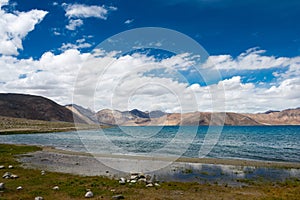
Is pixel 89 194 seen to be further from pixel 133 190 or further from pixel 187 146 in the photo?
pixel 187 146

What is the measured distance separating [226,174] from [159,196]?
549 inches

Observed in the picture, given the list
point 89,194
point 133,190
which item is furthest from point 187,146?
point 89,194

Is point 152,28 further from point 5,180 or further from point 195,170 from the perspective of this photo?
point 5,180

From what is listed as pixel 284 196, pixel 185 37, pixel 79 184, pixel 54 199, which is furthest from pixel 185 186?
pixel 185 37

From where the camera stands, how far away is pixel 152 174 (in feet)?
99.9

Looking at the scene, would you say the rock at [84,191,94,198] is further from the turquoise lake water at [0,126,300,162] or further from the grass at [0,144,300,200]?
the turquoise lake water at [0,126,300,162]

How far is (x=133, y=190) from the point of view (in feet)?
72.0

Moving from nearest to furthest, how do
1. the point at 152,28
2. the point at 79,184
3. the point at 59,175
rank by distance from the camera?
the point at 79,184, the point at 59,175, the point at 152,28

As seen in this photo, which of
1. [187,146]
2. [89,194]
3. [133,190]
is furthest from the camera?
[187,146]

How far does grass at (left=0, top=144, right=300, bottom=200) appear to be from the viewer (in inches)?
789

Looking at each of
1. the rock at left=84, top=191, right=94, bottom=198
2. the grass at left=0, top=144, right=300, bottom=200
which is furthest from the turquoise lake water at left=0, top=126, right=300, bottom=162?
the rock at left=84, top=191, right=94, bottom=198

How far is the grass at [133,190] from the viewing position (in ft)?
65.7

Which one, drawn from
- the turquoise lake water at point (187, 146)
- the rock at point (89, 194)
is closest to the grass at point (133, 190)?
the rock at point (89, 194)

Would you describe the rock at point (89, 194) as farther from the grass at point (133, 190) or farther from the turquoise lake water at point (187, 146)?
the turquoise lake water at point (187, 146)
